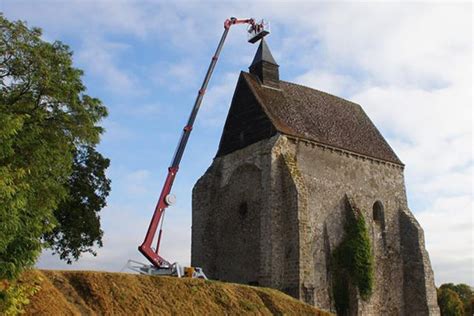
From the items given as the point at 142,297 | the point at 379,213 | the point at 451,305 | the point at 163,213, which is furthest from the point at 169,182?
the point at 451,305

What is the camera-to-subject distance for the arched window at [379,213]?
106 ft

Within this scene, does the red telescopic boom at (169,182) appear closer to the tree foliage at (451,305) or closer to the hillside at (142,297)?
the hillside at (142,297)

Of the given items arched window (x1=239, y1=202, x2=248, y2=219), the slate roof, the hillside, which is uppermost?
the slate roof

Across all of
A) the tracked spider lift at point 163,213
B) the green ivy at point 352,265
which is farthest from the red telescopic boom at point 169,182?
the green ivy at point 352,265

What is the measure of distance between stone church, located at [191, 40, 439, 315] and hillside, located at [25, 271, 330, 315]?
19.1 feet

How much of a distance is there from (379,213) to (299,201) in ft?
Answer: 28.7

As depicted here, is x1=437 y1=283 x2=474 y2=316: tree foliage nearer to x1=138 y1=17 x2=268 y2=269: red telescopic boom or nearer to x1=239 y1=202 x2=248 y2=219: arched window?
x1=239 y1=202 x2=248 y2=219: arched window

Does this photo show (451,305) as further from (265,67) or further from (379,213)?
(265,67)

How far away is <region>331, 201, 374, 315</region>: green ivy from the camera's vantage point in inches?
1109

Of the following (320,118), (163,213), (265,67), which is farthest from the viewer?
(265,67)

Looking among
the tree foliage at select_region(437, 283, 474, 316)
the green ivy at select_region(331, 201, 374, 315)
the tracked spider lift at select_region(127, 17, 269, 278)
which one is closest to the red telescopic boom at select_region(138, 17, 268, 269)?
the tracked spider lift at select_region(127, 17, 269, 278)

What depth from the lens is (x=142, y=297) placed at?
1612cm

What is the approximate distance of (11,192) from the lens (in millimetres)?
9805

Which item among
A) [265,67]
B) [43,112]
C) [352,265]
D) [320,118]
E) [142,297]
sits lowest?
[142,297]
